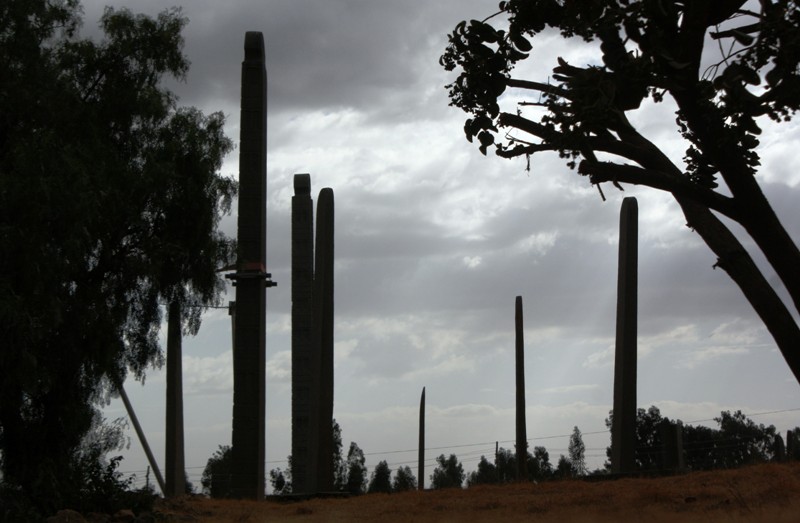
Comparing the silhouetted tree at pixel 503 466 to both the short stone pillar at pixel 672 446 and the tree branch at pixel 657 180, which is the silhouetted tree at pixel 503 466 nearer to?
the short stone pillar at pixel 672 446

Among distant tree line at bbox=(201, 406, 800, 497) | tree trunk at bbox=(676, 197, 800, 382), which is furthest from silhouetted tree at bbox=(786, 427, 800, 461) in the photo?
tree trunk at bbox=(676, 197, 800, 382)

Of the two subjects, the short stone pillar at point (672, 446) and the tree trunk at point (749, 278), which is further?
the short stone pillar at point (672, 446)

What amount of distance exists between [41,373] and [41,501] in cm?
206

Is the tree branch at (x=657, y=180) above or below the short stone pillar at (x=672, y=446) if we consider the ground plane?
above

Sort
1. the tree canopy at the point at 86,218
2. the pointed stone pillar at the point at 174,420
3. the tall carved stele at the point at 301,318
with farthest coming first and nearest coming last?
1. the tall carved stele at the point at 301,318
2. the pointed stone pillar at the point at 174,420
3. the tree canopy at the point at 86,218

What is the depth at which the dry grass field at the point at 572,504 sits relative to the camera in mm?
11914

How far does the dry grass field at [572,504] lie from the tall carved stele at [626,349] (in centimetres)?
148

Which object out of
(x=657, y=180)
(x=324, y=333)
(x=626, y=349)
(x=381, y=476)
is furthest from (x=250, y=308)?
(x=381, y=476)

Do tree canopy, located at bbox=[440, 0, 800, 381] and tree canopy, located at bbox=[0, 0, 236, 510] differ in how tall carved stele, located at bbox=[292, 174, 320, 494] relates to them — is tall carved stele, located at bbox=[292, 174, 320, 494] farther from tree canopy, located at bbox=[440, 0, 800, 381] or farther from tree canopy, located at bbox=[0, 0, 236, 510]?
tree canopy, located at bbox=[440, 0, 800, 381]

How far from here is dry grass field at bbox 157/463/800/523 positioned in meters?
11.9

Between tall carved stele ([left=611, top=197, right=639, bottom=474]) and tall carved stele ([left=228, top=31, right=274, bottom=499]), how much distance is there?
6.39 metres

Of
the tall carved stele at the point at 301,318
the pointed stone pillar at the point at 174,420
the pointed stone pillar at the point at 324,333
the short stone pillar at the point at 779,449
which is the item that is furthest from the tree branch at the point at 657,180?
the short stone pillar at the point at 779,449

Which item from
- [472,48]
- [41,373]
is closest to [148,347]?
[41,373]

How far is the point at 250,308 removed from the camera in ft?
58.0
